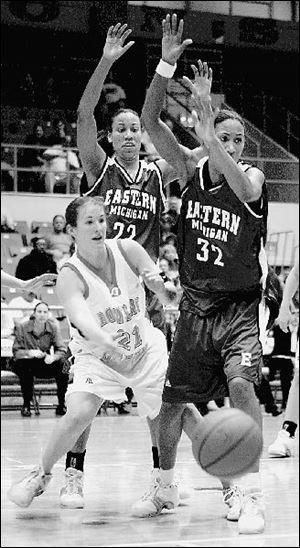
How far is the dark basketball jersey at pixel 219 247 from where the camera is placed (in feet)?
15.5

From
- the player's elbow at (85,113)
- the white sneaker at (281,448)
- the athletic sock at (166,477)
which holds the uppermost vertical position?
the player's elbow at (85,113)

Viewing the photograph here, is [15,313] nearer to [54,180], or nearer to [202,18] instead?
[54,180]

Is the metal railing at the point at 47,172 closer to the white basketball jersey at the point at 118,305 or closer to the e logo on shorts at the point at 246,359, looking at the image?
the white basketball jersey at the point at 118,305

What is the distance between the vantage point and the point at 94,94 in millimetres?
5258

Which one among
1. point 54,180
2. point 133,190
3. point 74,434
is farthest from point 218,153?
point 54,180

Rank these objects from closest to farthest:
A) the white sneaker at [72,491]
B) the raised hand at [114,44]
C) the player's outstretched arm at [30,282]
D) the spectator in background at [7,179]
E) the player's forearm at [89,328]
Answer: the player's forearm at [89,328] → the white sneaker at [72,491] → the raised hand at [114,44] → the player's outstretched arm at [30,282] → the spectator in background at [7,179]

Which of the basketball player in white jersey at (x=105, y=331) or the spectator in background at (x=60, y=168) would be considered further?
the spectator in background at (x=60, y=168)

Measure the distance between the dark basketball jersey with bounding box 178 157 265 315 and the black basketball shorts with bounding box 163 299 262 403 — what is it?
0.07 metres

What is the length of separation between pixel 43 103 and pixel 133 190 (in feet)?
46.8

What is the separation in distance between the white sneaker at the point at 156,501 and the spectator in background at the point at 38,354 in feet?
19.6

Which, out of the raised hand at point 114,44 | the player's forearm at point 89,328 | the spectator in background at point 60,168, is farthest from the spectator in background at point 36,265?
the player's forearm at point 89,328

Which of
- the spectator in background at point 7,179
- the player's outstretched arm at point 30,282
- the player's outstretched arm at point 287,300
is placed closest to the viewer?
the player's outstretched arm at point 30,282

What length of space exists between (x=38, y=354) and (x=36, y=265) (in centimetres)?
212

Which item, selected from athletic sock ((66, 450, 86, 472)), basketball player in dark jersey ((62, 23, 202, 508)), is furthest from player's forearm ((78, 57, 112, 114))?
athletic sock ((66, 450, 86, 472))
